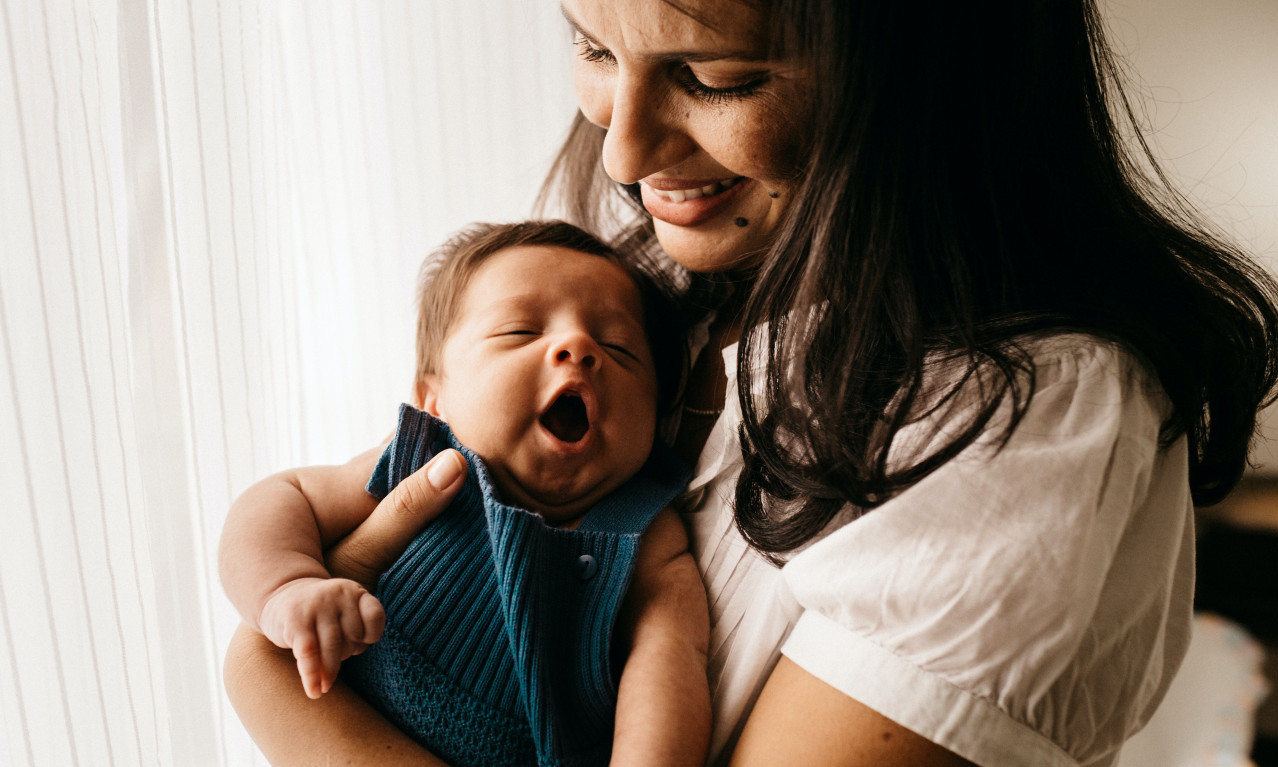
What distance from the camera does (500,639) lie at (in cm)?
88

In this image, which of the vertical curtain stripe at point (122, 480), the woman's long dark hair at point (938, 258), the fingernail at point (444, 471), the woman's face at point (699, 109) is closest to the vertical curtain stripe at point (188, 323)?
the vertical curtain stripe at point (122, 480)

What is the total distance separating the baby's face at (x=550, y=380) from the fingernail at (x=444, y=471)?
0.26 ft

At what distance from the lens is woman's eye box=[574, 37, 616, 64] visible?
2.98ft

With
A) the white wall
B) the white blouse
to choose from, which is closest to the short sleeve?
the white blouse

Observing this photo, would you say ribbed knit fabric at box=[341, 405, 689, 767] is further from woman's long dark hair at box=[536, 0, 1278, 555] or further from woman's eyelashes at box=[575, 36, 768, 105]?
woman's eyelashes at box=[575, 36, 768, 105]

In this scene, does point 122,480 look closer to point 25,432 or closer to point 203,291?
point 25,432

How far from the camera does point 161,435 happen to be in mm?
1085

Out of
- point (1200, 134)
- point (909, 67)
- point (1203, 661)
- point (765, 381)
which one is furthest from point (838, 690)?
point (1200, 134)

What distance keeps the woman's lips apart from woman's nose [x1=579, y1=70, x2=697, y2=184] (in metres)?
0.08

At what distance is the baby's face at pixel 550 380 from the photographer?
0.99m

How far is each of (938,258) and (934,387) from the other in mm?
118

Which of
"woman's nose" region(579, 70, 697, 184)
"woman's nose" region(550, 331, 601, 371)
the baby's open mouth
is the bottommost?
the baby's open mouth

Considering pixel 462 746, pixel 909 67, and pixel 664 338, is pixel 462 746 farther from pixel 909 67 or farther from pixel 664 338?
pixel 909 67

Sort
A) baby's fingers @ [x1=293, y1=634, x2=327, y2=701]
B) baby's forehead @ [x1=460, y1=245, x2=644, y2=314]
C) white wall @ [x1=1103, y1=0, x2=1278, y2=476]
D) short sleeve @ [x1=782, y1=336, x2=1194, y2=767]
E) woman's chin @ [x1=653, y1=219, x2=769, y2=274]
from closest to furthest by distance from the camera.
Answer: short sleeve @ [x1=782, y1=336, x2=1194, y2=767] < baby's fingers @ [x1=293, y1=634, x2=327, y2=701] < woman's chin @ [x1=653, y1=219, x2=769, y2=274] < baby's forehead @ [x1=460, y1=245, x2=644, y2=314] < white wall @ [x1=1103, y1=0, x2=1278, y2=476]
